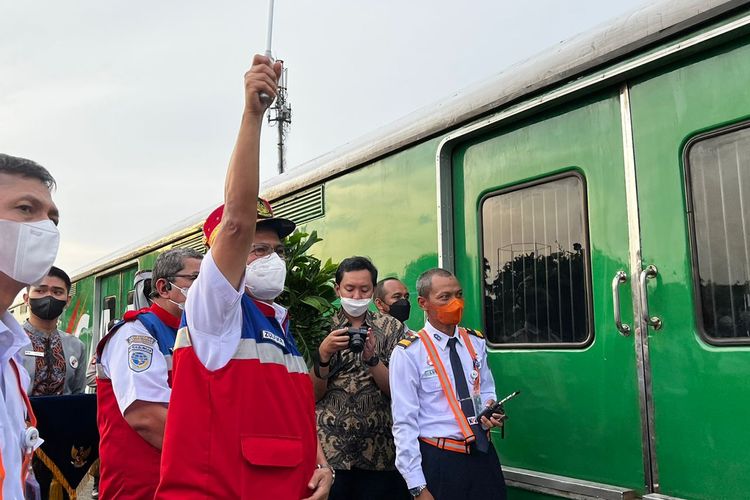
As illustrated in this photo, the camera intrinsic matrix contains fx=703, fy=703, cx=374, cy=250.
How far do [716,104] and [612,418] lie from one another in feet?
4.09

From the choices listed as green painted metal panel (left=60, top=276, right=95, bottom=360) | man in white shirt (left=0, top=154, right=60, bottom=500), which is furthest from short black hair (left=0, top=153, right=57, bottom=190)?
green painted metal panel (left=60, top=276, right=95, bottom=360)

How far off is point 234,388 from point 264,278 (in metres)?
0.39

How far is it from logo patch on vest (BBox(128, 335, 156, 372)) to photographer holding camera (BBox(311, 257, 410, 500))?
2.95ft

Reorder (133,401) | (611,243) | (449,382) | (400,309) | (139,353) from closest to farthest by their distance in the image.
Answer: (133,401)
(139,353)
(611,243)
(449,382)
(400,309)

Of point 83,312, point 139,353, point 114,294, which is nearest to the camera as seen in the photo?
point 139,353

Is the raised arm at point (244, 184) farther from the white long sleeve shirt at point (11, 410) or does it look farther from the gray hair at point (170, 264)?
the gray hair at point (170, 264)

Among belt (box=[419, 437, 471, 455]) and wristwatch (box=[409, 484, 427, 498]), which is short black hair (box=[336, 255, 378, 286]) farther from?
wristwatch (box=[409, 484, 427, 498])

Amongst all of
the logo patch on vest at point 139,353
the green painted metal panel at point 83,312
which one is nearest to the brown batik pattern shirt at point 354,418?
the logo patch on vest at point 139,353

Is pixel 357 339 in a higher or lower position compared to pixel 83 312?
lower

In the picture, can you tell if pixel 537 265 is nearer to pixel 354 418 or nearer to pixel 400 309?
pixel 400 309

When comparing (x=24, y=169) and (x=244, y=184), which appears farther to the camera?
(x=244, y=184)

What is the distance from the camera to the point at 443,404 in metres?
3.14

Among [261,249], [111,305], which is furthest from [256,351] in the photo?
[111,305]

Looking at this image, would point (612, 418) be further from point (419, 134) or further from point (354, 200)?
point (354, 200)
